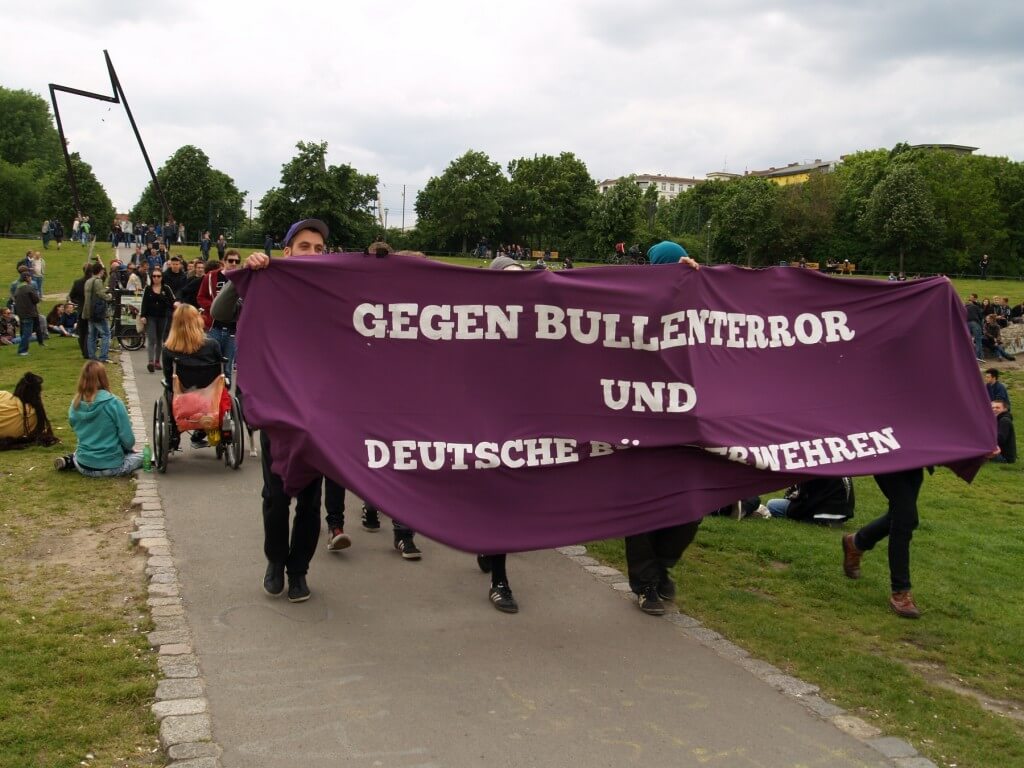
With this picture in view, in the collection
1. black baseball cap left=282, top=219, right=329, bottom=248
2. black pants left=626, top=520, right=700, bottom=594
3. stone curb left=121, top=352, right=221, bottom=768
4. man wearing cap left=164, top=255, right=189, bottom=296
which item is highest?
black baseball cap left=282, top=219, right=329, bottom=248

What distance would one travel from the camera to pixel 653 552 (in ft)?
21.5

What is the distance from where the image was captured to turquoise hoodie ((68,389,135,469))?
31.4 feet

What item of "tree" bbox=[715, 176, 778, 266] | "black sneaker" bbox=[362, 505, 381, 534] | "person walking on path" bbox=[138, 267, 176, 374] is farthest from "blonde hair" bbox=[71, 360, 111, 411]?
"tree" bbox=[715, 176, 778, 266]

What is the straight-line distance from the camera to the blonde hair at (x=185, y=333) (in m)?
9.90

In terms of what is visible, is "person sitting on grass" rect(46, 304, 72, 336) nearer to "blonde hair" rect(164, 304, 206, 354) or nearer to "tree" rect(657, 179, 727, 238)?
"blonde hair" rect(164, 304, 206, 354)

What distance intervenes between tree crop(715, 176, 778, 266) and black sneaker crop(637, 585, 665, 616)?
85328mm

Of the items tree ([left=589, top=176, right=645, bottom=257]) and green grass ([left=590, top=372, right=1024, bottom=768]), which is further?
tree ([left=589, top=176, right=645, bottom=257])

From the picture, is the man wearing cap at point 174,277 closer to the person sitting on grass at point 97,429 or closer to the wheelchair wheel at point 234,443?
the wheelchair wheel at point 234,443

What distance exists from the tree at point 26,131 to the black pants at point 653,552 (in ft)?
350

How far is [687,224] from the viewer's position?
13025 cm

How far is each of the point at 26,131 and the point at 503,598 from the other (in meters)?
114

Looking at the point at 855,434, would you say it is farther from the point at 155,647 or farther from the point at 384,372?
the point at 155,647

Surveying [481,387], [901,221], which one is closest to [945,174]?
[901,221]

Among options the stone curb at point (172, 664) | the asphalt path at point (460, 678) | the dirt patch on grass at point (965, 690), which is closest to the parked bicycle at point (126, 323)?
the stone curb at point (172, 664)
